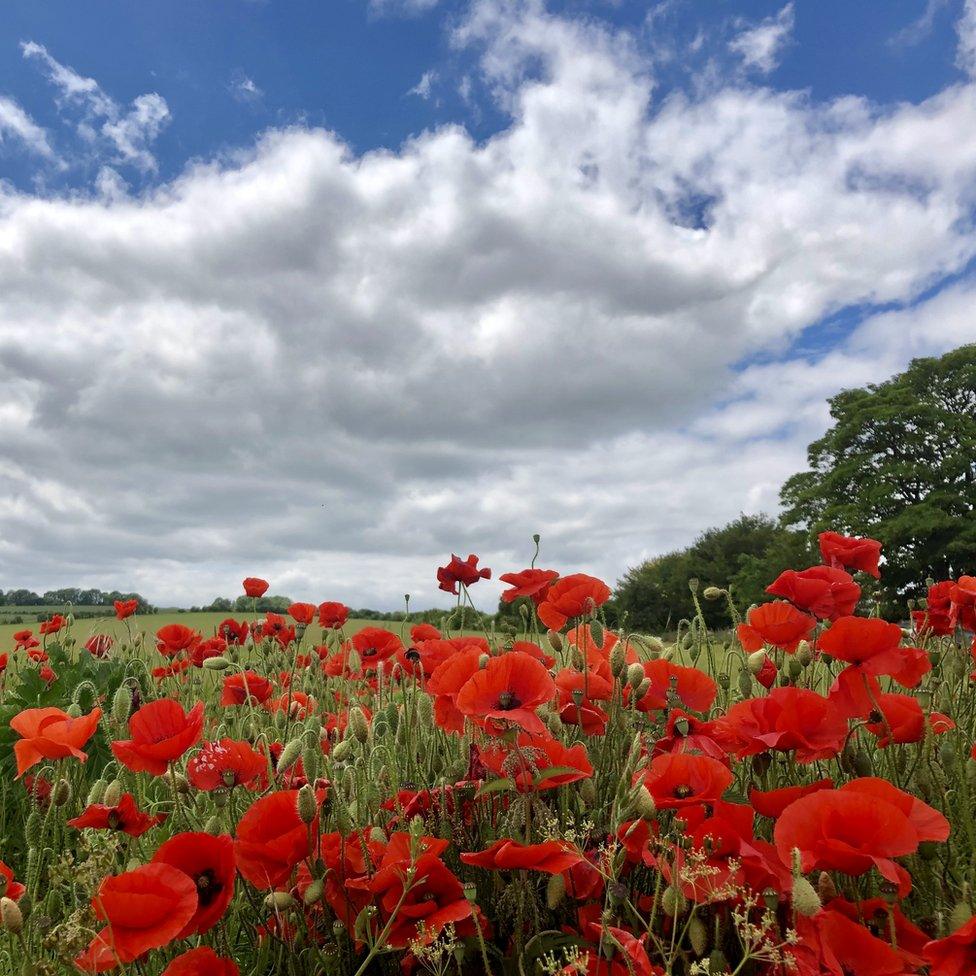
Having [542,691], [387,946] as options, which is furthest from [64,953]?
[542,691]

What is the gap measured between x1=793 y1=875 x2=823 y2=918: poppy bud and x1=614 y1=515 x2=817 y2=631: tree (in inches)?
886

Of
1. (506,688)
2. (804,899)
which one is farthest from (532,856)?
(804,899)

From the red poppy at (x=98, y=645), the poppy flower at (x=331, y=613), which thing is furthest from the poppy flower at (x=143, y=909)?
the red poppy at (x=98, y=645)

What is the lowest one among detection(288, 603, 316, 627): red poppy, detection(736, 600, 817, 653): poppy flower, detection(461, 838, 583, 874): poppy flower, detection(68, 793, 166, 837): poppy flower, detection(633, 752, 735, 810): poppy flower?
detection(461, 838, 583, 874): poppy flower

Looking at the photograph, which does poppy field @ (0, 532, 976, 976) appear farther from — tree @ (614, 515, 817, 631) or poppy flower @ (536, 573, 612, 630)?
tree @ (614, 515, 817, 631)

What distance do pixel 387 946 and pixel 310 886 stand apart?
0.20 metres

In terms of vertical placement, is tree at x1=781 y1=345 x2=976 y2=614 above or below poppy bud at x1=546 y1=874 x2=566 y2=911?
above

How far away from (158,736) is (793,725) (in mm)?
1542

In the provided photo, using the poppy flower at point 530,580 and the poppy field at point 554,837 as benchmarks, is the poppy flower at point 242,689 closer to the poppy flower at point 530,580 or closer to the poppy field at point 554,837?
the poppy field at point 554,837

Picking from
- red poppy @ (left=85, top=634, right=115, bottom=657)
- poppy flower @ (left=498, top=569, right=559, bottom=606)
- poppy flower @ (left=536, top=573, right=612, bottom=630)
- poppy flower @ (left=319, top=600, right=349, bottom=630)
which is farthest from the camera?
red poppy @ (left=85, top=634, right=115, bottom=657)

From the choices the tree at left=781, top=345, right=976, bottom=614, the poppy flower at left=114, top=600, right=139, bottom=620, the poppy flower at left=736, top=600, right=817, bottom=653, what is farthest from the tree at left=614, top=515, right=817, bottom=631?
the poppy flower at left=736, top=600, right=817, bottom=653

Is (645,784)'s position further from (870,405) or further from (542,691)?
(870,405)

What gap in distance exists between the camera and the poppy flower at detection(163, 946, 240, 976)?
1652 mm

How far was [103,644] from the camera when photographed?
5801 millimetres
